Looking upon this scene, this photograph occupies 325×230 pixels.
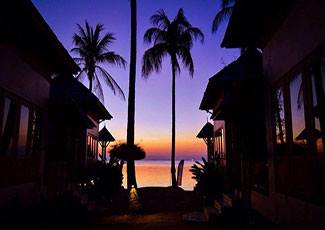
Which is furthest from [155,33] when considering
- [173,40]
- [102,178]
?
[102,178]

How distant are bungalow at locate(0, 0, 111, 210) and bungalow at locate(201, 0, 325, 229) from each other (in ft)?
13.7

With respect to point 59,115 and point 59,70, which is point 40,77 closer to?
point 59,70

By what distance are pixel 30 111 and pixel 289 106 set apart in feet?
19.1

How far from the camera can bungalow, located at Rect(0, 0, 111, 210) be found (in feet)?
21.0

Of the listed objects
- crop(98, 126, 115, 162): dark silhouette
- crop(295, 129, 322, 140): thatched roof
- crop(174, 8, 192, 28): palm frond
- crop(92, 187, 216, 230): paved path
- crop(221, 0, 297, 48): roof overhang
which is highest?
crop(174, 8, 192, 28): palm frond

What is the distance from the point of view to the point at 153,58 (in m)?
22.2

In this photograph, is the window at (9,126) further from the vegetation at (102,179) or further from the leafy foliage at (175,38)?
the leafy foliage at (175,38)

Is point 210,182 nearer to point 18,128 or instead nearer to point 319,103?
point 18,128

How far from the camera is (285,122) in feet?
→ 19.8

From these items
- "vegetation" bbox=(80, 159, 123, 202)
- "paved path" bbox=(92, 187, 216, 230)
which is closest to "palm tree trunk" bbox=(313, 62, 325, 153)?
"paved path" bbox=(92, 187, 216, 230)

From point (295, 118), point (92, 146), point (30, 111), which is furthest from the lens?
point (92, 146)

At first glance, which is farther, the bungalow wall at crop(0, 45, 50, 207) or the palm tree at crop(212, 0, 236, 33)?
the palm tree at crop(212, 0, 236, 33)

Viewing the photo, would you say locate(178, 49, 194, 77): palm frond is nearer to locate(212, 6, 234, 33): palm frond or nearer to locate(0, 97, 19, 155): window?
locate(212, 6, 234, 33): palm frond

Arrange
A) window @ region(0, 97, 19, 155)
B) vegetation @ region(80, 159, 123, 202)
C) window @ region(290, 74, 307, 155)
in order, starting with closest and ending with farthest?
window @ region(290, 74, 307, 155) < window @ region(0, 97, 19, 155) < vegetation @ region(80, 159, 123, 202)
